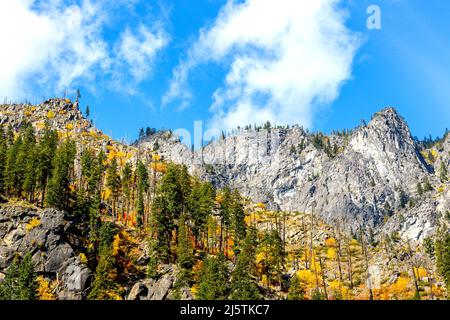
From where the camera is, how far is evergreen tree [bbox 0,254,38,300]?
55094mm

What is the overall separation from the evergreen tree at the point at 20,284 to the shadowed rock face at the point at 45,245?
6.85m

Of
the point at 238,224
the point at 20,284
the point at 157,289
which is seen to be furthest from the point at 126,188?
the point at 20,284

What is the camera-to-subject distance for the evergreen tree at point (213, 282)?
6147cm

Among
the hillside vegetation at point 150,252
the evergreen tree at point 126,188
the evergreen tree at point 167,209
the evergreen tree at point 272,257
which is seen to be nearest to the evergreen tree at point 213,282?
the hillside vegetation at point 150,252

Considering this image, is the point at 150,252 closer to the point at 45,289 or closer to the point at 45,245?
the point at 45,245

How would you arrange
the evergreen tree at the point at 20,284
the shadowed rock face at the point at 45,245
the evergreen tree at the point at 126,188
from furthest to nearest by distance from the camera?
the evergreen tree at the point at 126,188 < the shadowed rock face at the point at 45,245 < the evergreen tree at the point at 20,284

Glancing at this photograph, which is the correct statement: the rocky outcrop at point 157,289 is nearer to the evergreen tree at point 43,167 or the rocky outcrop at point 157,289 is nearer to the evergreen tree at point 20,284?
the evergreen tree at point 20,284

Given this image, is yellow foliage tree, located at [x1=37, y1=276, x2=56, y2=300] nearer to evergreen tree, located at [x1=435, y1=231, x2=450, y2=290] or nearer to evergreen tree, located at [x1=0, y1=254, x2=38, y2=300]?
evergreen tree, located at [x1=0, y1=254, x2=38, y2=300]

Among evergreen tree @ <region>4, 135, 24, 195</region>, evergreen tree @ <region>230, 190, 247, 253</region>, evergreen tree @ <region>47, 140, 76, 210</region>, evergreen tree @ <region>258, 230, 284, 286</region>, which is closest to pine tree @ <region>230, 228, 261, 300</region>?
evergreen tree @ <region>258, 230, 284, 286</region>

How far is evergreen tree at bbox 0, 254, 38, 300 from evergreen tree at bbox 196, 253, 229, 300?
71.9ft

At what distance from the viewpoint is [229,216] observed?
93.1 metres

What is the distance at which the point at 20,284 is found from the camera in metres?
56.8
